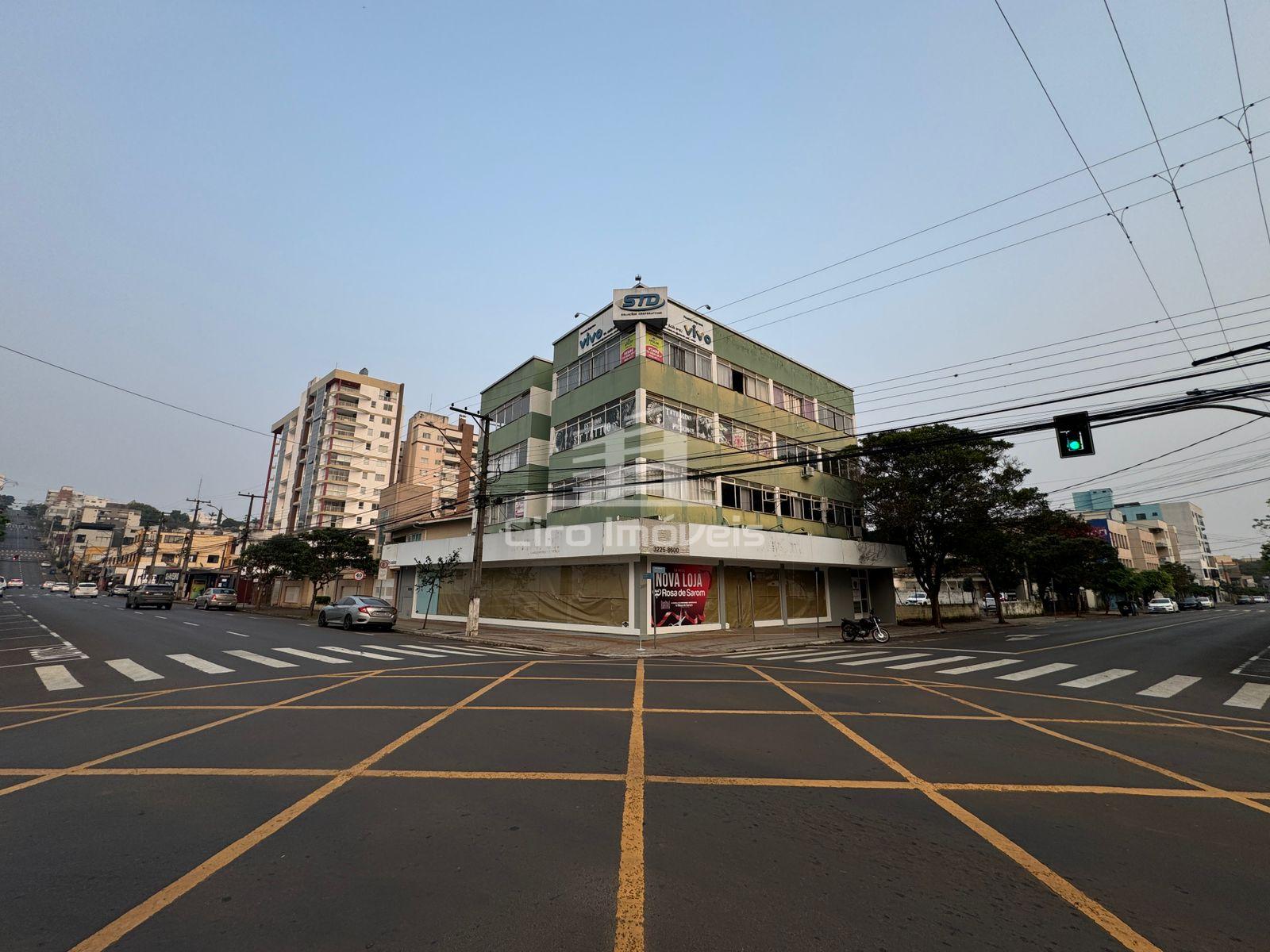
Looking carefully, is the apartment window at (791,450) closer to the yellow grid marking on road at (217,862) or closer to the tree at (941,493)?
the tree at (941,493)

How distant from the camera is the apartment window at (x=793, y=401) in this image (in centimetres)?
3130

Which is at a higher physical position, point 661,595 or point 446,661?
point 661,595

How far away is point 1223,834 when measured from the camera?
4.43 meters

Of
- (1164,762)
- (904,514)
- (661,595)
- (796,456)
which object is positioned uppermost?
(796,456)

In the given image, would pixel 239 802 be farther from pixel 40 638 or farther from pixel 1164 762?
pixel 40 638

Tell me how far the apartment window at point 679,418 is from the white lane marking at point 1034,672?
15.4 m

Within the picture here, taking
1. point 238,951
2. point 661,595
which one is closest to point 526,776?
point 238,951

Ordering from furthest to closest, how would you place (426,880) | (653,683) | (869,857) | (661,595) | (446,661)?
(661,595)
(446,661)
(653,683)
(869,857)
(426,880)

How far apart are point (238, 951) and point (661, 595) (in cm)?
2137

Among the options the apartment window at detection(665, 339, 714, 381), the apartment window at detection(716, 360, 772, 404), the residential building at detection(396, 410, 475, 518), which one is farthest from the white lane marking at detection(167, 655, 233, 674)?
the residential building at detection(396, 410, 475, 518)

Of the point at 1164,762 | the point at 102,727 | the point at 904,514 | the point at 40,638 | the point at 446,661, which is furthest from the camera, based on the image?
the point at 904,514

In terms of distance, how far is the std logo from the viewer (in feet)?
80.8

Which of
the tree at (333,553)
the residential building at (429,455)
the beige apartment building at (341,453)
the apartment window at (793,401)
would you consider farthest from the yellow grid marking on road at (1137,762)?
the beige apartment building at (341,453)

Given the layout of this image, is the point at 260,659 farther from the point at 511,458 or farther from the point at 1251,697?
the point at 1251,697
